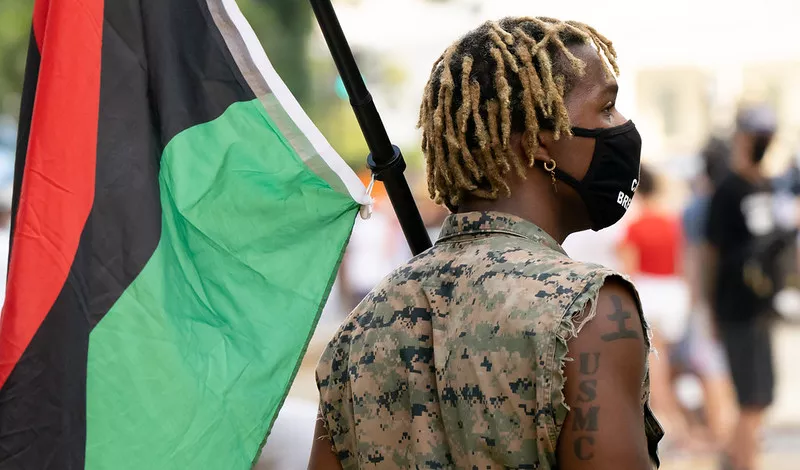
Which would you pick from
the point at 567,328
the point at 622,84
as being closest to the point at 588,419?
the point at 567,328

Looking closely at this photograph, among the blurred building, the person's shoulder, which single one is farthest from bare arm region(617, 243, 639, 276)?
the person's shoulder

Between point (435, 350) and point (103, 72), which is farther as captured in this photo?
point (103, 72)

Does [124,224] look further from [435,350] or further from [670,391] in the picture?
[670,391]

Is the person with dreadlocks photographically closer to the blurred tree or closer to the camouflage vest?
the camouflage vest

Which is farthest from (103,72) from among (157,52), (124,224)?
(124,224)

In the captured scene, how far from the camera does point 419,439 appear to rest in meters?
2.27

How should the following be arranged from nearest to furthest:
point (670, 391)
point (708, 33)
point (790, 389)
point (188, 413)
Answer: point (188, 413) < point (670, 391) < point (790, 389) < point (708, 33)

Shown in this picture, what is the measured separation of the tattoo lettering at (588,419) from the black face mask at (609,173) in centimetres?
50

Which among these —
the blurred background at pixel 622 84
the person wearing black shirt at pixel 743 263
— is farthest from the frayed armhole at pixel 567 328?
the blurred background at pixel 622 84

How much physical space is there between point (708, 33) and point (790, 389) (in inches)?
225

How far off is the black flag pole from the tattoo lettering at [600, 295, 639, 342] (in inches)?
28.5

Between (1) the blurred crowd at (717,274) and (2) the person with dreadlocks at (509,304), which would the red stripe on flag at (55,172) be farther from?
(1) the blurred crowd at (717,274)

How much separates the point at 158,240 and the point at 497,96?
822 mm

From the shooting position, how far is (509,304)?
216cm
